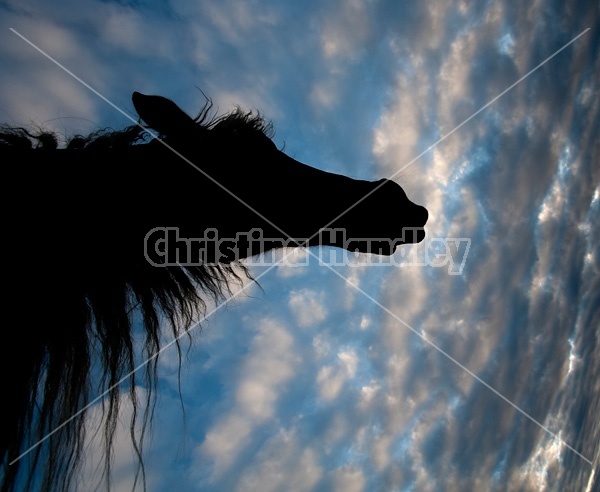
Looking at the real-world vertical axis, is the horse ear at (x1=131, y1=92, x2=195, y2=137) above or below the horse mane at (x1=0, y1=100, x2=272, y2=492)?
above

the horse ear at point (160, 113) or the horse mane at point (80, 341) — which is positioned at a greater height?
the horse ear at point (160, 113)

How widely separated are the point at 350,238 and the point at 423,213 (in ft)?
1.47

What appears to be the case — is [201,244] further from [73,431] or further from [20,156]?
[73,431]

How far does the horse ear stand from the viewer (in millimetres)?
1739

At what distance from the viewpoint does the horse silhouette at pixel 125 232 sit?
60.8 inches

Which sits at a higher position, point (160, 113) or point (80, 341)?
point (160, 113)

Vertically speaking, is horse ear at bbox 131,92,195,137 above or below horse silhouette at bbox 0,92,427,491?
above

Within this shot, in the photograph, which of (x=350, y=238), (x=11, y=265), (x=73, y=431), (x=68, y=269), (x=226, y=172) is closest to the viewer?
(x=11, y=265)

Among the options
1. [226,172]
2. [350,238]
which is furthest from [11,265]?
[350,238]

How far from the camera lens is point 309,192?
2008mm

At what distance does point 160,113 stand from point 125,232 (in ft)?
1.88

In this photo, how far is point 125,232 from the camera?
168 cm

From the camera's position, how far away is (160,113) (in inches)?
68.4

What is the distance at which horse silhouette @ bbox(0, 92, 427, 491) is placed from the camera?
5.07ft
